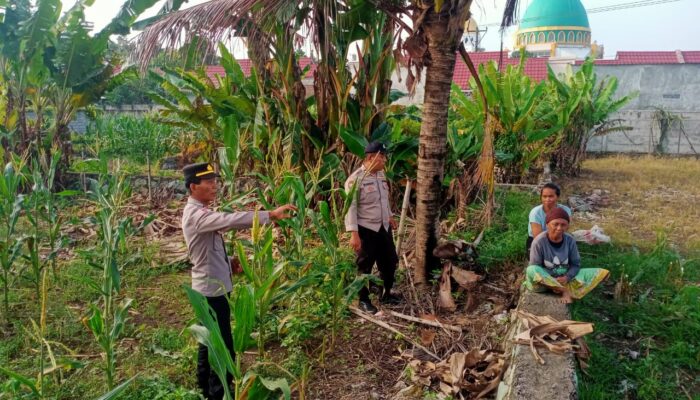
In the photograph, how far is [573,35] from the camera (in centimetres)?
3325

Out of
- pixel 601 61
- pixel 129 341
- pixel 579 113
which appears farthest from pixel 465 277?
pixel 601 61

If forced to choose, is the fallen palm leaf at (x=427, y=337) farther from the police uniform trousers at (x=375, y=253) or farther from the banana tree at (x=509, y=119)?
the banana tree at (x=509, y=119)

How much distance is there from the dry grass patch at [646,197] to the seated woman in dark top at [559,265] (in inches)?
109

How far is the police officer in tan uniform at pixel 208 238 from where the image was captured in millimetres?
3273

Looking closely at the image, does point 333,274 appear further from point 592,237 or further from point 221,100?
point 221,100

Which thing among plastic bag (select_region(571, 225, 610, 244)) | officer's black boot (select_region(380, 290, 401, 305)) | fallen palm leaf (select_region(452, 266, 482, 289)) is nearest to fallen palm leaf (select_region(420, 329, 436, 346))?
officer's black boot (select_region(380, 290, 401, 305))

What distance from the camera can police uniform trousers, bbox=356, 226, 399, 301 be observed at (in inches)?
191

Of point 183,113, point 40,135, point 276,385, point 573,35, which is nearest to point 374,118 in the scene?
point 183,113

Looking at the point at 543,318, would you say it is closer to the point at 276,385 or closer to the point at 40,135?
the point at 276,385

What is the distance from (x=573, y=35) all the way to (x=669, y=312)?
32.5 metres

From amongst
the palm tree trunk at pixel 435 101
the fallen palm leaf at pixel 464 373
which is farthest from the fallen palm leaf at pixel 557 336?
the palm tree trunk at pixel 435 101

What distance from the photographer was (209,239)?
11.1 ft

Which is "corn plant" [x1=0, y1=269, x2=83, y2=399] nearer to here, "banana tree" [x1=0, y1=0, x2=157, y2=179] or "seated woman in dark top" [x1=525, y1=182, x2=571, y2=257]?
"seated woman in dark top" [x1=525, y1=182, x2=571, y2=257]

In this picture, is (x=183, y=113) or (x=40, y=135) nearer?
(x=183, y=113)
